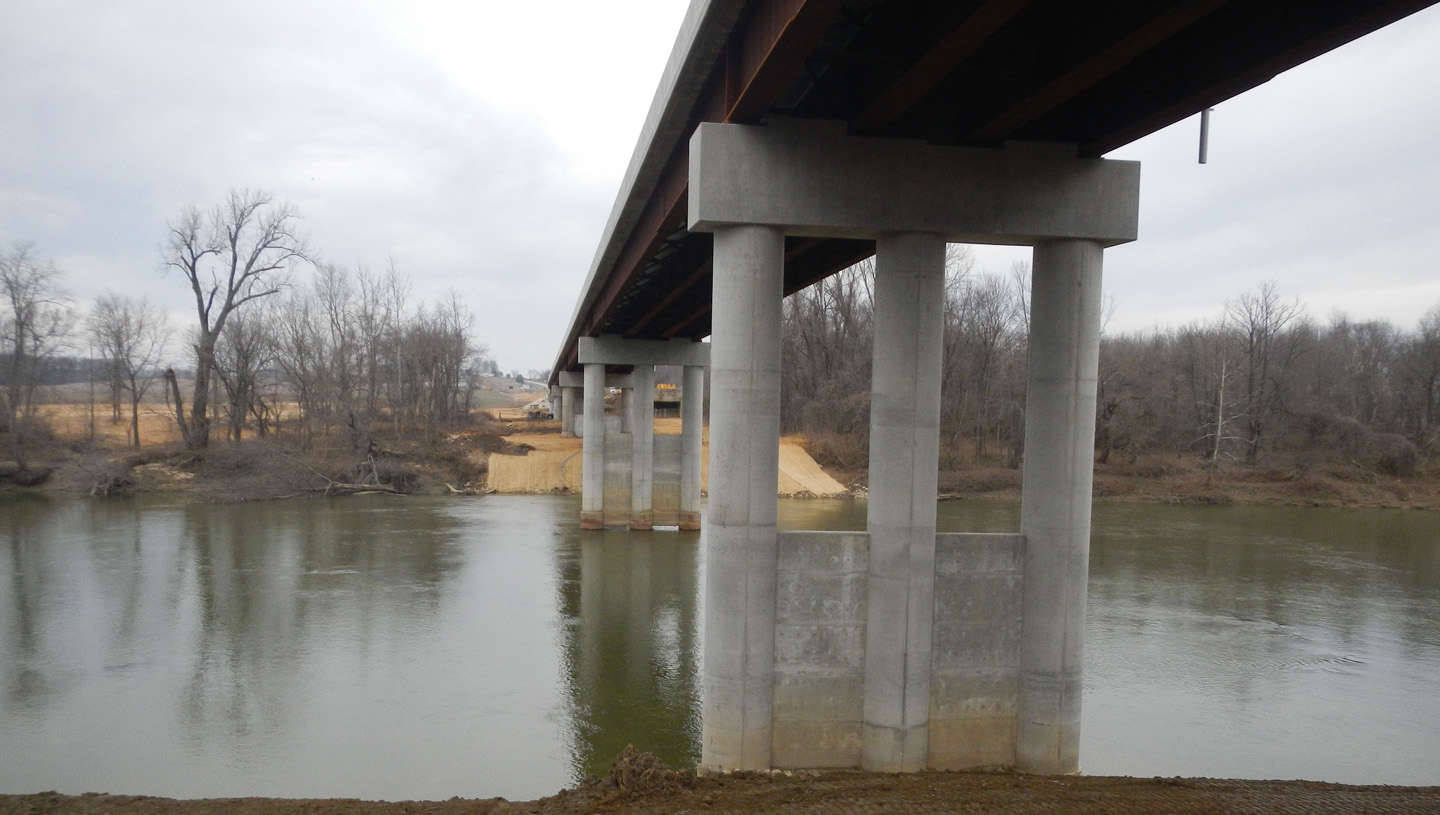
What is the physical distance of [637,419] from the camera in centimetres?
2950

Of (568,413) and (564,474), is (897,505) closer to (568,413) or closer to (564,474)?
(564,474)

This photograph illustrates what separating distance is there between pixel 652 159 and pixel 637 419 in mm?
17539

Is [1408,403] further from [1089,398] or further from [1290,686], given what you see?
[1089,398]

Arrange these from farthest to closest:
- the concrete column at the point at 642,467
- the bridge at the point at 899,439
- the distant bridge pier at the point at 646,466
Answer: the distant bridge pier at the point at 646,466 → the concrete column at the point at 642,467 → the bridge at the point at 899,439

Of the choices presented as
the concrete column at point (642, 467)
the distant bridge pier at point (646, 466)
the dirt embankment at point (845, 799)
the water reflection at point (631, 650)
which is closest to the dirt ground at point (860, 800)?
the dirt embankment at point (845, 799)

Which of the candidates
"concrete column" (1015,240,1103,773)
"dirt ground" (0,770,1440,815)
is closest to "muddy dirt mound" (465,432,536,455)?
"dirt ground" (0,770,1440,815)

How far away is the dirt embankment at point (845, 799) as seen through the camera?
772 cm

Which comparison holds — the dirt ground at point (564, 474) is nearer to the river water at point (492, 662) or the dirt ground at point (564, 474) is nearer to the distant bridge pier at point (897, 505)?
the river water at point (492, 662)

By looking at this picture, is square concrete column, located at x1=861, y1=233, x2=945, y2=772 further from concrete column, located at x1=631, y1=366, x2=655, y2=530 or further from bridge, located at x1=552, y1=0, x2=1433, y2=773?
concrete column, located at x1=631, y1=366, x2=655, y2=530

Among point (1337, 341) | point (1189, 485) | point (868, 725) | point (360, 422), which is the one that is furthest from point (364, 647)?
point (1337, 341)

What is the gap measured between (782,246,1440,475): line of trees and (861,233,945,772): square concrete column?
40.4 m

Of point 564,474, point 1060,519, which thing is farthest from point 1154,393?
point 1060,519

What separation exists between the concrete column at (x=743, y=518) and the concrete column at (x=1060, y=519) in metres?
2.84

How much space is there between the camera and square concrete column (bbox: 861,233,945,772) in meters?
9.21
